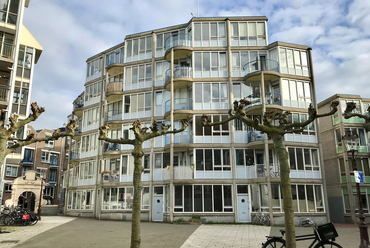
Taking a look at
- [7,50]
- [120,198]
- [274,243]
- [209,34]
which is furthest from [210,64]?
[274,243]

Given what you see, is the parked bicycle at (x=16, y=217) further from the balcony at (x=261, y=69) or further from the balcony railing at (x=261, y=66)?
the balcony railing at (x=261, y=66)

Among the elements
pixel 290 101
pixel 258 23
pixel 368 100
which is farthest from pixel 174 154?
pixel 368 100

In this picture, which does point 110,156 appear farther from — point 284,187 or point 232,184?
point 284,187

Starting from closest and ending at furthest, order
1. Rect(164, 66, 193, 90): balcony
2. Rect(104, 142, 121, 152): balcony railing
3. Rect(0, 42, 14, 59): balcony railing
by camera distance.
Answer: Rect(0, 42, 14, 59): balcony railing → Rect(164, 66, 193, 90): balcony → Rect(104, 142, 121, 152): balcony railing

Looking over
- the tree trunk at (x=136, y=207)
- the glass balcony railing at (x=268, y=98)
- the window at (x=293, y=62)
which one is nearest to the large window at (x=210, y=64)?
the glass balcony railing at (x=268, y=98)

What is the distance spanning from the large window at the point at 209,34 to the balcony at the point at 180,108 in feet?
18.1

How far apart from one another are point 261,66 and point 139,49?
501 inches

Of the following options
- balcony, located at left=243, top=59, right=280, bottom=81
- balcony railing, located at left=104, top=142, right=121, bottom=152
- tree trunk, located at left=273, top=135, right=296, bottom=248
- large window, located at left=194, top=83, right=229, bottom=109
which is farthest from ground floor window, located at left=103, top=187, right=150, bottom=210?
tree trunk, located at left=273, top=135, right=296, bottom=248

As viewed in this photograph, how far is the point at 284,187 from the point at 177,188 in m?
18.0

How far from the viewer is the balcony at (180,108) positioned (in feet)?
92.9

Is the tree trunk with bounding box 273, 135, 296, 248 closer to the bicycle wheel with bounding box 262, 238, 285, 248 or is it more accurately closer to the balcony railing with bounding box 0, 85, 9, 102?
the bicycle wheel with bounding box 262, 238, 285, 248

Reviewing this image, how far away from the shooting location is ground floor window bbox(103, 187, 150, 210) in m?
29.3

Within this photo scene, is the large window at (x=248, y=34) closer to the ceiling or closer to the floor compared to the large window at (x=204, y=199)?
closer to the ceiling

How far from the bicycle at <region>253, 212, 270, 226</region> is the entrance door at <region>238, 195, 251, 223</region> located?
65 cm
